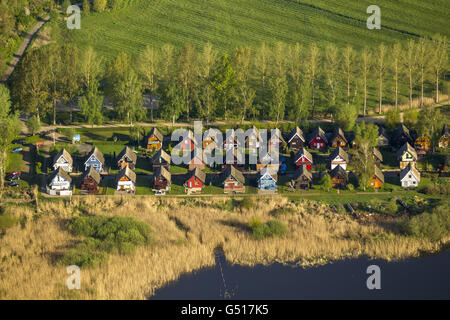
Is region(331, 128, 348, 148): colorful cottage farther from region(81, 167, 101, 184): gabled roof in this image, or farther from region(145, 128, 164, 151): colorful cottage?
region(81, 167, 101, 184): gabled roof

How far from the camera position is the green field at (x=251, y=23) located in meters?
151

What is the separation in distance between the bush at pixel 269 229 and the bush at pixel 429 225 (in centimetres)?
1592

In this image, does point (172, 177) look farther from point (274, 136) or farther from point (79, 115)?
point (79, 115)

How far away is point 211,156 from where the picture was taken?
10650 cm

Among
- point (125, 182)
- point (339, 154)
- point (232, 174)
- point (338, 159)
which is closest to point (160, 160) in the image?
point (125, 182)

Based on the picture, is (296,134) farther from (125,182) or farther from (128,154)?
(125,182)

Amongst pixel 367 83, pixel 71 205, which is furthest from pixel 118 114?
pixel 367 83

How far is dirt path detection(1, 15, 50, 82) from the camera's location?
136m

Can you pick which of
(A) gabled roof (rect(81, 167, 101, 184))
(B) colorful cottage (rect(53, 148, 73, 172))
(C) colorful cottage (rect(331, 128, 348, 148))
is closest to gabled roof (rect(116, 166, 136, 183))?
(A) gabled roof (rect(81, 167, 101, 184))

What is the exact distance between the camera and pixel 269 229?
282ft

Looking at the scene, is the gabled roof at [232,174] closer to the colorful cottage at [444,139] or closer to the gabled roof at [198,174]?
the gabled roof at [198,174]

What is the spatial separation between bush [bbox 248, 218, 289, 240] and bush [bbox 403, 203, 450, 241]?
15.9 m

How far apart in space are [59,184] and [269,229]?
31629 millimetres

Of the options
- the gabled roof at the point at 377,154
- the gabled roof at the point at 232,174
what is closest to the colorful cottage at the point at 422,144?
the gabled roof at the point at 377,154
